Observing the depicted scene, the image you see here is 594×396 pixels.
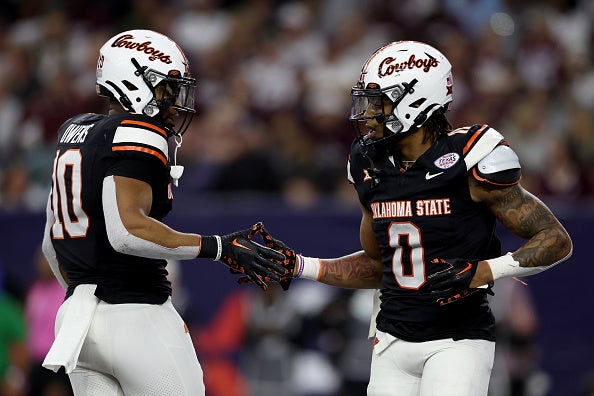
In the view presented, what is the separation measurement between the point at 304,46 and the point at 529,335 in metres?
4.00

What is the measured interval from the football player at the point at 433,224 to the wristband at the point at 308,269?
0.48 feet

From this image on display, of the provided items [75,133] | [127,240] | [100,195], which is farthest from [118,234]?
[75,133]

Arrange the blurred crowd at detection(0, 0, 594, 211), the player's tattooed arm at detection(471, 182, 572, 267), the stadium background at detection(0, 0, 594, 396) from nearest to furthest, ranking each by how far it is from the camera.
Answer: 1. the player's tattooed arm at detection(471, 182, 572, 267)
2. the stadium background at detection(0, 0, 594, 396)
3. the blurred crowd at detection(0, 0, 594, 211)

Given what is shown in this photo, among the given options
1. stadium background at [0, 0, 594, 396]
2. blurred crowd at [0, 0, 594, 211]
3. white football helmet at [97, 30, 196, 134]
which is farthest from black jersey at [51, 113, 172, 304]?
blurred crowd at [0, 0, 594, 211]

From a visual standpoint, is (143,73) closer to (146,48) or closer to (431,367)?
(146,48)

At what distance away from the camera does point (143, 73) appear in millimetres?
4734

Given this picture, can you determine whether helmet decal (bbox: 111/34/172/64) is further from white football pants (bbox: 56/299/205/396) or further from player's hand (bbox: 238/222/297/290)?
white football pants (bbox: 56/299/205/396)

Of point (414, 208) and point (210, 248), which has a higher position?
point (414, 208)

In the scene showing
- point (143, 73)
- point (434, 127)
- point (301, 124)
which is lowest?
point (434, 127)

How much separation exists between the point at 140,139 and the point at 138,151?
6cm

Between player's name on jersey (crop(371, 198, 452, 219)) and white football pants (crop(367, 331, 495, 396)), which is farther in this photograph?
player's name on jersey (crop(371, 198, 452, 219))

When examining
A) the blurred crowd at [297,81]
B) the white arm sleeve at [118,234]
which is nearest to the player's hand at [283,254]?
the white arm sleeve at [118,234]

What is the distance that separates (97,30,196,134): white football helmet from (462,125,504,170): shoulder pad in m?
1.21

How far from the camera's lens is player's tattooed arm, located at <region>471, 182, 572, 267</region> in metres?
4.69
